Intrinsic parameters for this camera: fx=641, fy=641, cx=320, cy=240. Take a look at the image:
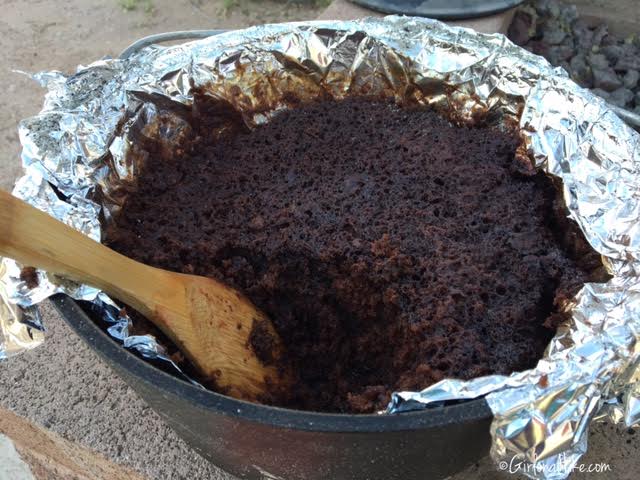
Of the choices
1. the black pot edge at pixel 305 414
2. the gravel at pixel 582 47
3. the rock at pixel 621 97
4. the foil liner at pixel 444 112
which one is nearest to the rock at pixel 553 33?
the gravel at pixel 582 47

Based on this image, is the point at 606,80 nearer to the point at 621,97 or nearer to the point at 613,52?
the point at 621,97

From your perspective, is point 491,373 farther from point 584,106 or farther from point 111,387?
point 111,387

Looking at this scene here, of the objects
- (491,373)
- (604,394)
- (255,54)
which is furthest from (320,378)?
(255,54)

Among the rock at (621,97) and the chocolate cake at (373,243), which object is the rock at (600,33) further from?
the chocolate cake at (373,243)

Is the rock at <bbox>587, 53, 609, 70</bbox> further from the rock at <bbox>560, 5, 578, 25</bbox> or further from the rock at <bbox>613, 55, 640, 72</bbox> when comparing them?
the rock at <bbox>560, 5, 578, 25</bbox>

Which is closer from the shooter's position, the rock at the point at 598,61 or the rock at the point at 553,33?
the rock at the point at 598,61

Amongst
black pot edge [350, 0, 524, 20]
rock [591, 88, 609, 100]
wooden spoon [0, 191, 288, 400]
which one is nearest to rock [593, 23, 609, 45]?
rock [591, 88, 609, 100]
